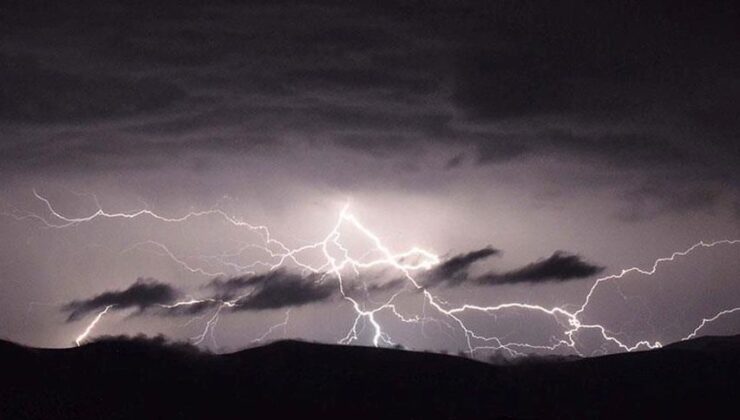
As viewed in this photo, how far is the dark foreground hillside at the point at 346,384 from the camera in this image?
94.1 feet

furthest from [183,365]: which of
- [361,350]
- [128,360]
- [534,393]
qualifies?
[534,393]

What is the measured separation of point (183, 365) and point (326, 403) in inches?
210

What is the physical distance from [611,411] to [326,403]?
10486 mm

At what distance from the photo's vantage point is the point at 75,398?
90.0 ft

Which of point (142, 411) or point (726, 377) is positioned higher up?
point (726, 377)

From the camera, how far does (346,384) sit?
1389 inches

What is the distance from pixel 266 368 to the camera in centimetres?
3609

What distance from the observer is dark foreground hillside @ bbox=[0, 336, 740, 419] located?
2869 cm

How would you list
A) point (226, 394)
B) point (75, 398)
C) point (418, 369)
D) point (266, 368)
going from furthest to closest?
point (418, 369), point (266, 368), point (226, 394), point (75, 398)

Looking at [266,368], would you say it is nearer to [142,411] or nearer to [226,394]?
[226,394]

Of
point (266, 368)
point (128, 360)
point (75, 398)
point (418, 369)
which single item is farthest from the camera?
point (418, 369)

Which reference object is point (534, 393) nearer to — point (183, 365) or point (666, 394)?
point (666, 394)

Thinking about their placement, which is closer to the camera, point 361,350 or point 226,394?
point 226,394

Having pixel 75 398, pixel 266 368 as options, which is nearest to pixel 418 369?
pixel 266 368
